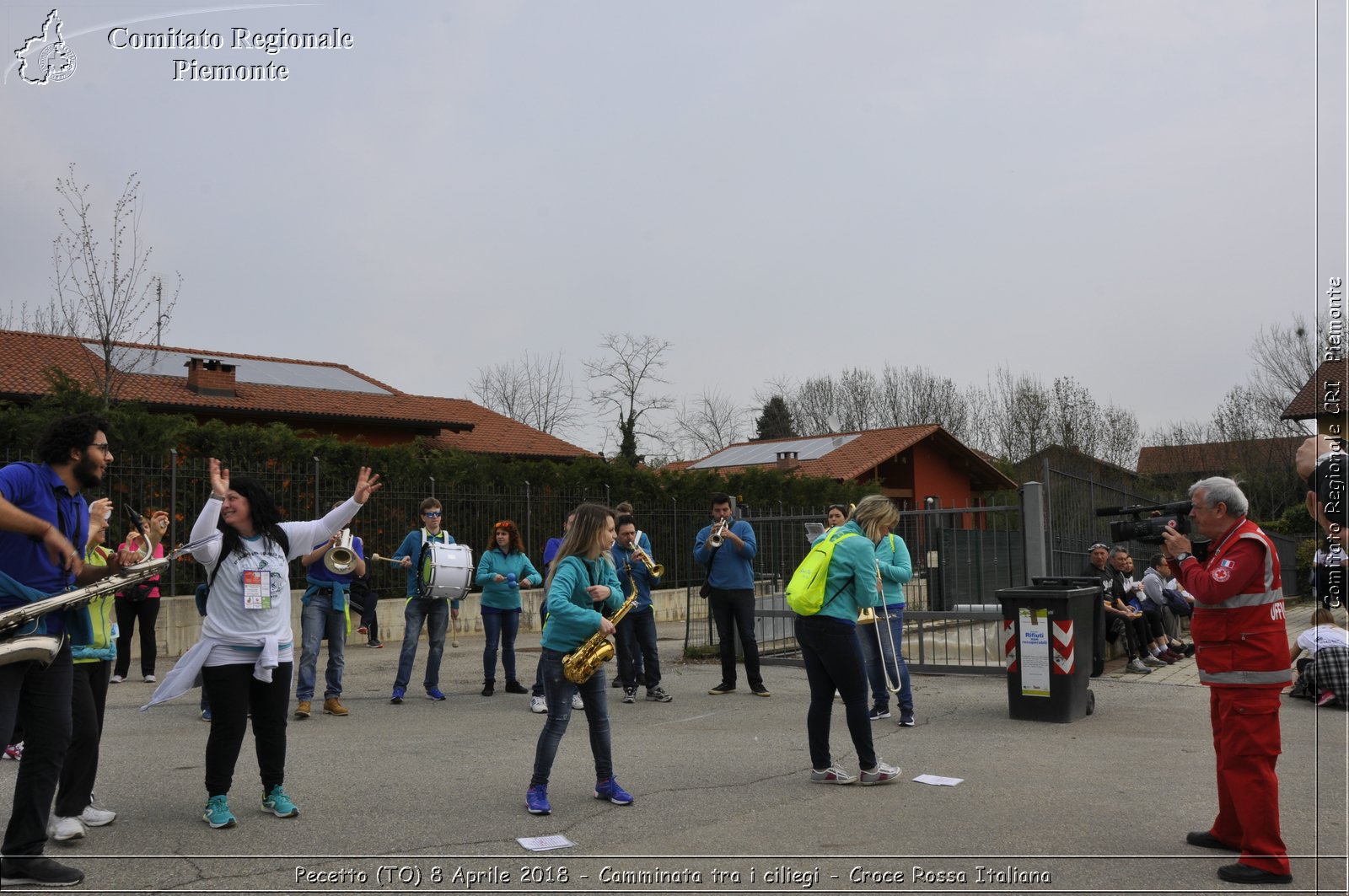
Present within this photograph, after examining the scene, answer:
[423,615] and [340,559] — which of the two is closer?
[340,559]

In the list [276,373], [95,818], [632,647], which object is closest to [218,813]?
[95,818]

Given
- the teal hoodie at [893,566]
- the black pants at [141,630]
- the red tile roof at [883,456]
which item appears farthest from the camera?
the red tile roof at [883,456]

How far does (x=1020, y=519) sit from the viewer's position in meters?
11.8

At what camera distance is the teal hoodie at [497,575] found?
10719 mm

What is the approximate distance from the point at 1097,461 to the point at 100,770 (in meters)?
38.9

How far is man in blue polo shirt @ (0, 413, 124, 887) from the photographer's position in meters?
4.61

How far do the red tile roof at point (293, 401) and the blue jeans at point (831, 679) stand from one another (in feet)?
54.1

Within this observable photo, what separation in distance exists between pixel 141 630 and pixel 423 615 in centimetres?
355

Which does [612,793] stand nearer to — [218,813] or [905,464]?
[218,813]

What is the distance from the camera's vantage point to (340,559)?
9.39 metres

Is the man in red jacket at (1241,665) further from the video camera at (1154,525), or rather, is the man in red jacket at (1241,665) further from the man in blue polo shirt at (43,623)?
the man in blue polo shirt at (43,623)

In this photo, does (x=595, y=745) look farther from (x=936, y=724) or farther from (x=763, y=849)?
(x=936, y=724)

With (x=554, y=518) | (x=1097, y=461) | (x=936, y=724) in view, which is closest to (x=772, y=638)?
(x=936, y=724)

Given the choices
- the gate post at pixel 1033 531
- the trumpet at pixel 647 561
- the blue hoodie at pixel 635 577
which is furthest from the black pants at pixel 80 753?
the gate post at pixel 1033 531
